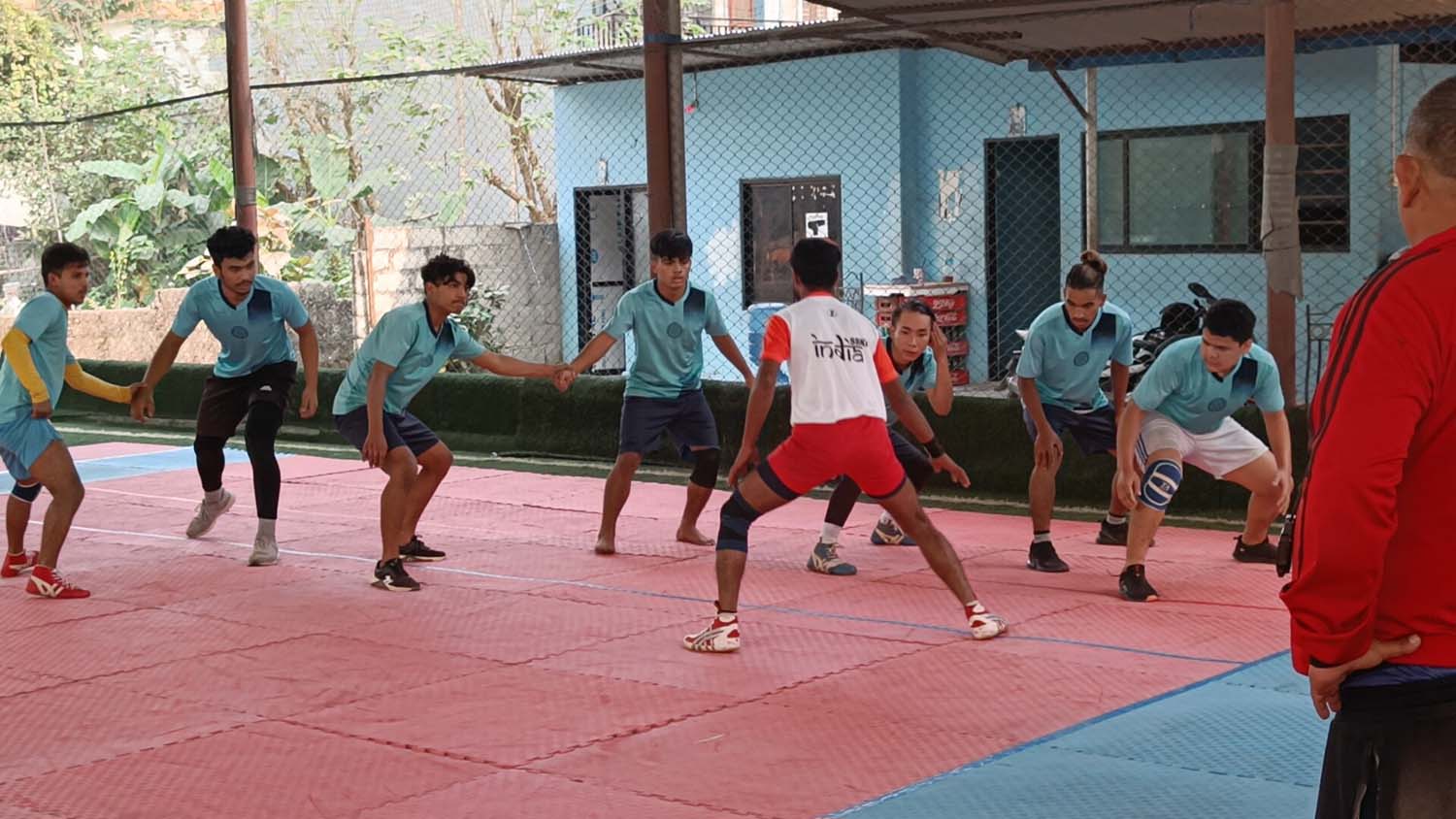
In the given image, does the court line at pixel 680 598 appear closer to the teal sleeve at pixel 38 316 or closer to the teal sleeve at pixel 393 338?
the teal sleeve at pixel 393 338

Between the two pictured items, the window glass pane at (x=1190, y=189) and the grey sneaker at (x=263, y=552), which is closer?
the grey sneaker at (x=263, y=552)

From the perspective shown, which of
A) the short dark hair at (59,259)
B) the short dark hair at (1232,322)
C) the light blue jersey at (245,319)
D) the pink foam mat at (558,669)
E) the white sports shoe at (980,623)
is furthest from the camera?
the light blue jersey at (245,319)

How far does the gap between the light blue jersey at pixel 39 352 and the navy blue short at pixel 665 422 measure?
2.87 meters

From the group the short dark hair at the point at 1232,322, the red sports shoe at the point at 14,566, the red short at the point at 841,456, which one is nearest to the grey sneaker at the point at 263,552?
the red sports shoe at the point at 14,566

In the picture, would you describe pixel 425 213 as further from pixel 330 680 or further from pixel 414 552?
pixel 330 680

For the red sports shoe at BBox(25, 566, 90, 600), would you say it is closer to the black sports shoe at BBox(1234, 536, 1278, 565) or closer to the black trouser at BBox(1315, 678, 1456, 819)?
the black sports shoe at BBox(1234, 536, 1278, 565)

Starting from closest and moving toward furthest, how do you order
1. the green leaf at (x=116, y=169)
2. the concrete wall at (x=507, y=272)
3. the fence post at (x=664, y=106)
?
the fence post at (x=664, y=106)
the concrete wall at (x=507, y=272)
the green leaf at (x=116, y=169)

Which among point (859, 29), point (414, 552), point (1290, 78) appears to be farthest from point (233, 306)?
point (1290, 78)

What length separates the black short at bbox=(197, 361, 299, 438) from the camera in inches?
376

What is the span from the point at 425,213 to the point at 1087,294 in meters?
21.2

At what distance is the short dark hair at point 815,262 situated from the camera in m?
6.81

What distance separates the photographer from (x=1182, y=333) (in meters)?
15.0

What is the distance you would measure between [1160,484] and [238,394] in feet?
16.3

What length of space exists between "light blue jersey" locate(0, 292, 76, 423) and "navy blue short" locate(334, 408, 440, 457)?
1370mm
